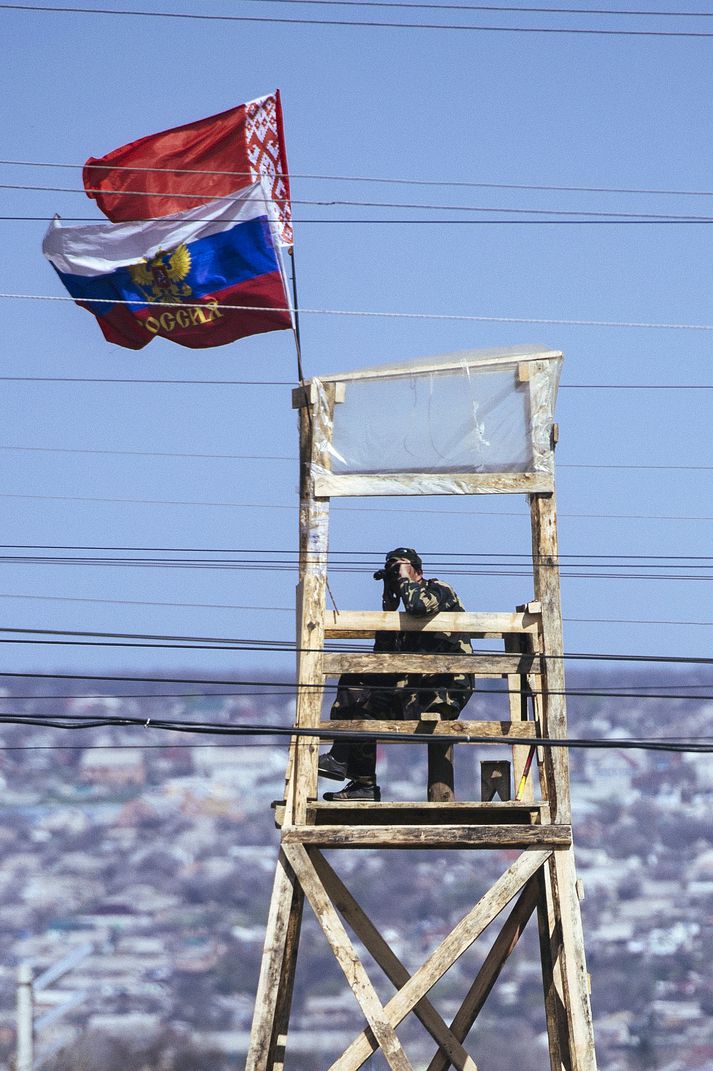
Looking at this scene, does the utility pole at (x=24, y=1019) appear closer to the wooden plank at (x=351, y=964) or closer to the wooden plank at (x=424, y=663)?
the wooden plank at (x=351, y=964)

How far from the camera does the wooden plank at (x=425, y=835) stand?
1271 cm

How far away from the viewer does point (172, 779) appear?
6488 centimetres

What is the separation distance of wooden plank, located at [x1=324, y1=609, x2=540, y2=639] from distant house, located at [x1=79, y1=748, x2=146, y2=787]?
51267 mm

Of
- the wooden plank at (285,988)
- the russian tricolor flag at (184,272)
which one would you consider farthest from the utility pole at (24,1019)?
the russian tricolor flag at (184,272)

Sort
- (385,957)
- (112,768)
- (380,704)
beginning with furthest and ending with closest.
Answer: (112,768)
(385,957)
(380,704)

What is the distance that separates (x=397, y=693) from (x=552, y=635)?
53.3 inches

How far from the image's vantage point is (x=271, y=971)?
497 inches

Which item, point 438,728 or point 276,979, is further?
point 438,728

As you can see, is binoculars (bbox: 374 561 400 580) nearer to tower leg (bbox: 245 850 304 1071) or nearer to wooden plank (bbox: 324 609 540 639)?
wooden plank (bbox: 324 609 540 639)

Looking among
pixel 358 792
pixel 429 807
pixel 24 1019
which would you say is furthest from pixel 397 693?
pixel 24 1019

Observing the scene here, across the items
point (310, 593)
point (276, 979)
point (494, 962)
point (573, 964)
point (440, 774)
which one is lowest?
point (276, 979)

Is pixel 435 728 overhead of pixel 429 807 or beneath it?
overhead

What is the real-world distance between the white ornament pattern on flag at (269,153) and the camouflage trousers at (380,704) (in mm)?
4423

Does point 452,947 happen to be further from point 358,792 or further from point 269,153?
point 269,153
